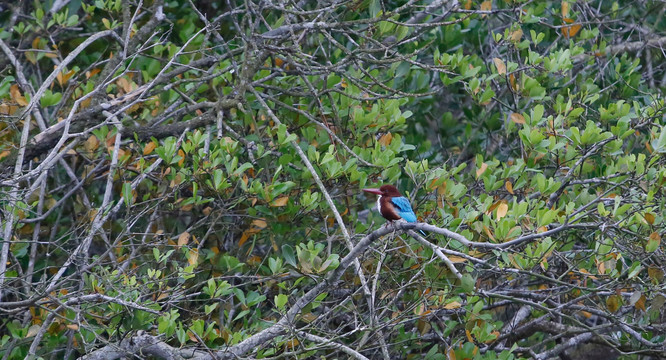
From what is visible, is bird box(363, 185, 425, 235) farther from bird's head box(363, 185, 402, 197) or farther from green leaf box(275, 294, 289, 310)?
green leaf box(275, 294, 289, 310)

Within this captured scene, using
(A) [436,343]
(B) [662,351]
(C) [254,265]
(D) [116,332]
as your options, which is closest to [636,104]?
(B) [662,351]

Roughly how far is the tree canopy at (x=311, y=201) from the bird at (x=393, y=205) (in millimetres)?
101

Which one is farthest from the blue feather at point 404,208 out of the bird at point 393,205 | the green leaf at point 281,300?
the green leaf at point 281,300

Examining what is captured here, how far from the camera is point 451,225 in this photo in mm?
4438

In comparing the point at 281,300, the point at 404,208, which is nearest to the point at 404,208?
the point at 404,208

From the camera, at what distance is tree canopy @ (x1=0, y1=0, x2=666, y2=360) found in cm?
427

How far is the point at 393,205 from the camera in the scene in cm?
471

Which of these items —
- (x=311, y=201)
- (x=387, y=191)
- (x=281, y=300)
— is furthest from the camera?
(x=387, y=191)

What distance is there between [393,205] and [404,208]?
66 mm

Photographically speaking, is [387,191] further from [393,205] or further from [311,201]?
[311,201]

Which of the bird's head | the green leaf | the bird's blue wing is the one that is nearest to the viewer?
the green leaf

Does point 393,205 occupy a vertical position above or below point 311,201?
below

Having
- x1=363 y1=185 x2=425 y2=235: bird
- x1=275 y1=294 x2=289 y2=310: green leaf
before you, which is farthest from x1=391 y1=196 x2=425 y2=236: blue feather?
x1=275 y1=294 x2=289 y2=310: green leaf

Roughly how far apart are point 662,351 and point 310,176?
7.03 feet
